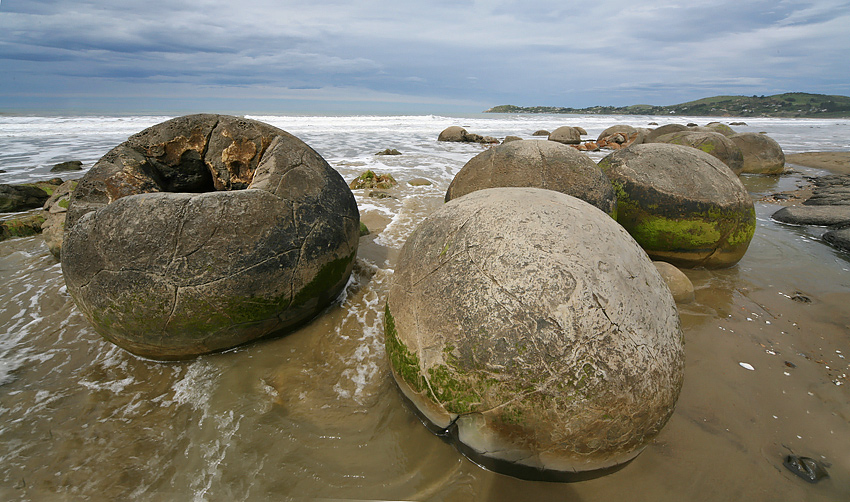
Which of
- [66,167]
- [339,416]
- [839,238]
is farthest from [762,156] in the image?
[66,167]

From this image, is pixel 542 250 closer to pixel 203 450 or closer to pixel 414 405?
pixel 414 405

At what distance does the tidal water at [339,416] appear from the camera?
2066mm

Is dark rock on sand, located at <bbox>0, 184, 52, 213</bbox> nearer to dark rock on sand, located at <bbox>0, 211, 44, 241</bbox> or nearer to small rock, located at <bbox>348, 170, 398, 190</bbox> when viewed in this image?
dark rock on sand, located at <bbox>0, 211, 44, 241</bbox>

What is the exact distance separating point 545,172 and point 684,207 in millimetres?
1607

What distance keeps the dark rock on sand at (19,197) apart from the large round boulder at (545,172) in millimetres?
8190

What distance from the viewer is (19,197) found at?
7047 millimetres

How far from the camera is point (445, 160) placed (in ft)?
44.5

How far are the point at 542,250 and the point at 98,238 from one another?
3021mm

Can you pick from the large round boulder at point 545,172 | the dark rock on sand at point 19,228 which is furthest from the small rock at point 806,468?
the dark rock on sand at point 19,228

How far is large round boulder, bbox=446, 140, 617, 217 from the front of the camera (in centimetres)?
413

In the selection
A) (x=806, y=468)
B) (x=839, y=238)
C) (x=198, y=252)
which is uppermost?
(x=198, y=252)

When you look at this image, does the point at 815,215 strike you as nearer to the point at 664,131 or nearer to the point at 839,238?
the point at 839,238

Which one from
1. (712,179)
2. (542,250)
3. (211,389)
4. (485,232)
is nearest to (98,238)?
(211,389)

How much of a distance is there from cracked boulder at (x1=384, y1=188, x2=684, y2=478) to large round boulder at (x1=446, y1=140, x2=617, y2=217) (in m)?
1.99
